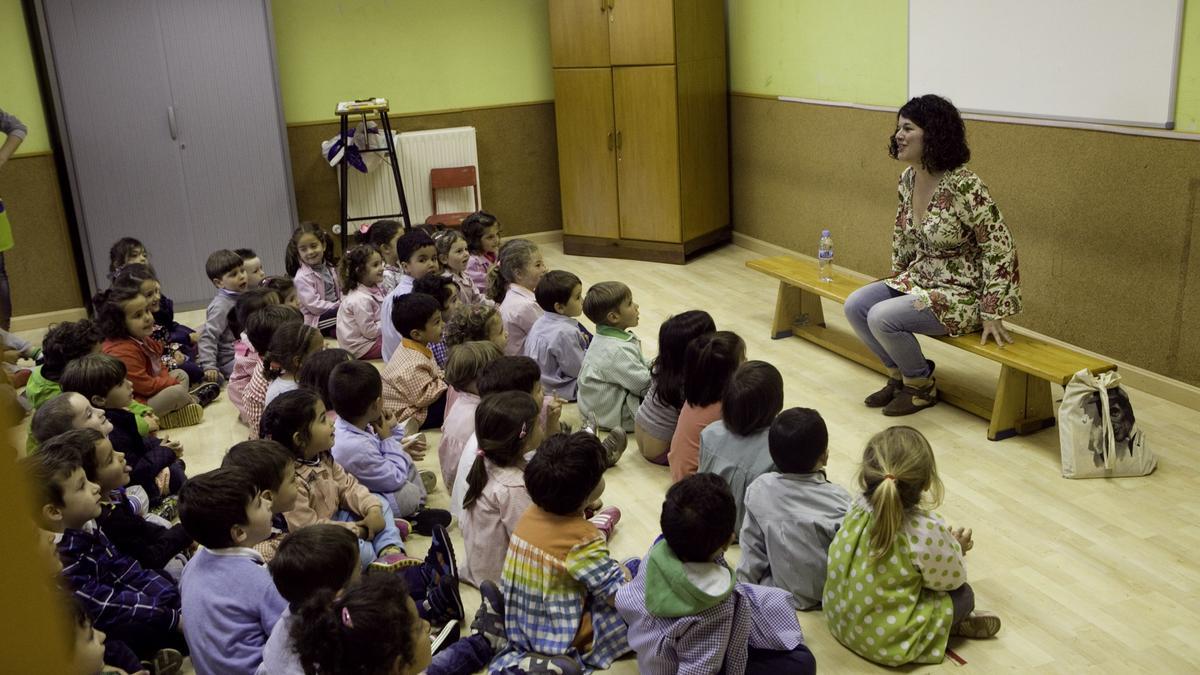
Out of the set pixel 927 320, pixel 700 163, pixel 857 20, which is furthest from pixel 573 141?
pixel 927 320

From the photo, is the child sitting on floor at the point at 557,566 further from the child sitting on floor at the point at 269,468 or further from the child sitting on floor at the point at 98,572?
the child sitting on floor at the point at 98,572

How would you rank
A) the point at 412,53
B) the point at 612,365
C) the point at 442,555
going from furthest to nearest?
the point at 412,53, the point at 612,365, the point at 442,555

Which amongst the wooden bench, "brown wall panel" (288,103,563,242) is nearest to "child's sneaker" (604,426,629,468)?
the wooden bench

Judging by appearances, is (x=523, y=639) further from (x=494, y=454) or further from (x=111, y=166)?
(x=111, y=166)

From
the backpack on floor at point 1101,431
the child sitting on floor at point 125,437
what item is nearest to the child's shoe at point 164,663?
the child sitting on floor at point 125,437

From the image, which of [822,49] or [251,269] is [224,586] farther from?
[822,49]

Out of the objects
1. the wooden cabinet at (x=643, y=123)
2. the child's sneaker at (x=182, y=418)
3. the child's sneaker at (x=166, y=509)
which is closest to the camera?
the child's sneaker at (x=166, y=509)

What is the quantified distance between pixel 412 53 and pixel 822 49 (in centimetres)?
294

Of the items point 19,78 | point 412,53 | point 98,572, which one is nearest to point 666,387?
point 98,572

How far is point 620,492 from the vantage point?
374 cm

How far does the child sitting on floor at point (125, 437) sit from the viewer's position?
3188 mm

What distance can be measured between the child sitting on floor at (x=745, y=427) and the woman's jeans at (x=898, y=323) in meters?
1.24

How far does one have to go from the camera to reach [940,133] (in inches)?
159

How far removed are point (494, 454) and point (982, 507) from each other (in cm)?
A: 167
